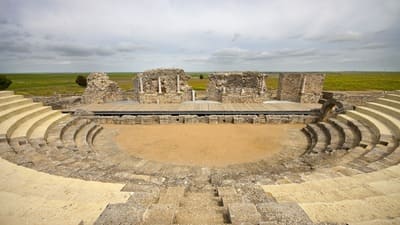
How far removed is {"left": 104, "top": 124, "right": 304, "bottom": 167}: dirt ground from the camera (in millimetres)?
7391

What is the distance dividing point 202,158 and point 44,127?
673 centimetres

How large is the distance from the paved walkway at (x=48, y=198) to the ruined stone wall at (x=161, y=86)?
1170 cm

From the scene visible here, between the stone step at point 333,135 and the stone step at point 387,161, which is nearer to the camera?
the stone step at point 387,161

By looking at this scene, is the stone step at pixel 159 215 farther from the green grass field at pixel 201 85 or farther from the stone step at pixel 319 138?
the green grass field at pixel 201 85

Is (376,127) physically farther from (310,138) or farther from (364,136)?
(310,138)

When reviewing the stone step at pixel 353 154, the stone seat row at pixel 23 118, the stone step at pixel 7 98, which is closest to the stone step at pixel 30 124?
the stone seat row at pixel 23 118

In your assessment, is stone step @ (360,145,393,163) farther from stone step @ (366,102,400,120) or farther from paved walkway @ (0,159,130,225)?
paved walkway @ (0,159,130,225)

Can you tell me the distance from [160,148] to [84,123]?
4.93 m

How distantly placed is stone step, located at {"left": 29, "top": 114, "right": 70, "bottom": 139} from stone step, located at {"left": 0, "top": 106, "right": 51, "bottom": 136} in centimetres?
59

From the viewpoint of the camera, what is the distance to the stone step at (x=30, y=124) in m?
7.02

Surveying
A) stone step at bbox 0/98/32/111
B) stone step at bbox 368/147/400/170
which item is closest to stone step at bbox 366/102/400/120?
stone step at bbox 368/147/400/170

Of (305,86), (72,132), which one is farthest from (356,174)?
(305,86)

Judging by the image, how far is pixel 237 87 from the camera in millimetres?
16750

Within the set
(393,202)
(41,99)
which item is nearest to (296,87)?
(393,202)
